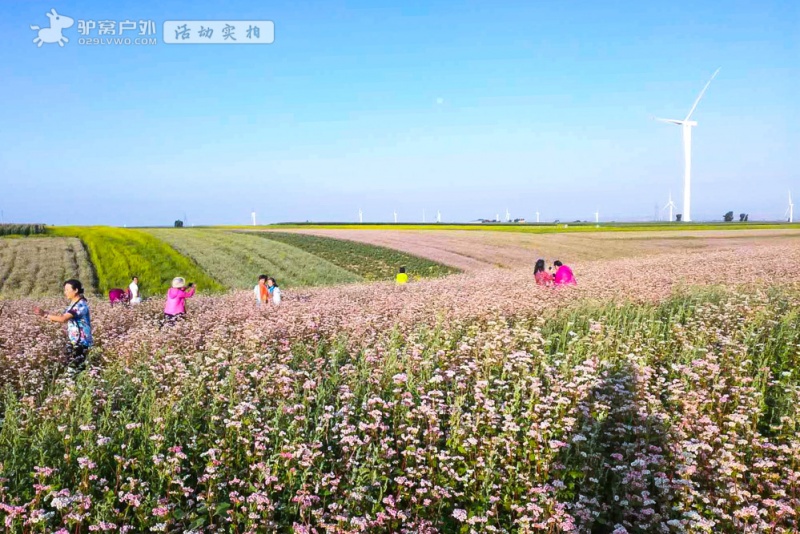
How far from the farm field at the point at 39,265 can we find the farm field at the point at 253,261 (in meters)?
6.92

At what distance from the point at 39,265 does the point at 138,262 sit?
17.8ft

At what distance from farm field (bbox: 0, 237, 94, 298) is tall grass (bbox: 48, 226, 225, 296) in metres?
0.91

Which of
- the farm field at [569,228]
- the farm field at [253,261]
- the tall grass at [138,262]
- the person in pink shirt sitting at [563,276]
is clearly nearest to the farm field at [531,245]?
the farm field at [253,261]

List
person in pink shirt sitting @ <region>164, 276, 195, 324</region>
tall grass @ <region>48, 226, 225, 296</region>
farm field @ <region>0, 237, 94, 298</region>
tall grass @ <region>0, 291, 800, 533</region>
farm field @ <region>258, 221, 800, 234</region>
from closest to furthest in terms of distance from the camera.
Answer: tall grass @ <region>0, 291, 800, 533</region> → person in pink shirt sitting @ <region>164, 276, 195, 324</region> → farm field @ <region>0, 237, 94, 298</region> → tall grass @ <region>48, 226, 225, 296</region> → farm field @ <region>258, 221, 800, 234</region>

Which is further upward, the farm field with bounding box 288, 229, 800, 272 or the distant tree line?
the distant tree line

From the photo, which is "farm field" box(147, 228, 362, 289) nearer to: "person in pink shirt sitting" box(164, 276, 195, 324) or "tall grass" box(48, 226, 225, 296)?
"tall grass" box(48, 226, 225, 296)

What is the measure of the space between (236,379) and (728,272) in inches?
597

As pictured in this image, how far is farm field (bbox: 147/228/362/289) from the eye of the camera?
34.9m

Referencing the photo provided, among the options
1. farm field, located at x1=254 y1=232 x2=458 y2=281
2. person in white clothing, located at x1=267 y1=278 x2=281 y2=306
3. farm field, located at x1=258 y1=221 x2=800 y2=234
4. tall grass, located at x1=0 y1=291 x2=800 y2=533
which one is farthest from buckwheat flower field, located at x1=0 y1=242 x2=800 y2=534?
farm field, located at x1=258 y1=221 x2=800 y2=234

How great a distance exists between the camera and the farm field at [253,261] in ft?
114

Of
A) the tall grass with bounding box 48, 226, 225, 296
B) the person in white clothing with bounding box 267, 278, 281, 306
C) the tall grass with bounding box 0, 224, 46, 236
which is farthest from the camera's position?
the tall grass with bounding box 0, 224, 46, 236

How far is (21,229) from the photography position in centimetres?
4812

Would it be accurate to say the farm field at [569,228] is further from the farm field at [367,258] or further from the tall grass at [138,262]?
the tall grass at [138,262]

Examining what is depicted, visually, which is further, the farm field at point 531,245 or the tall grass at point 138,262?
the farm field at point 531,245
